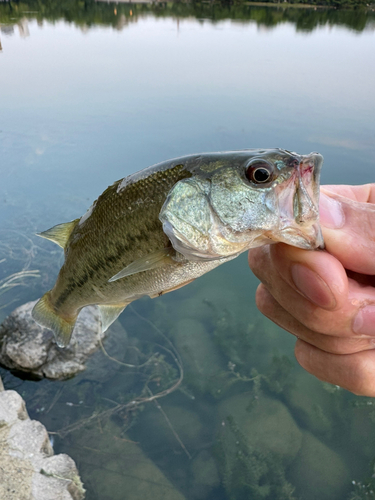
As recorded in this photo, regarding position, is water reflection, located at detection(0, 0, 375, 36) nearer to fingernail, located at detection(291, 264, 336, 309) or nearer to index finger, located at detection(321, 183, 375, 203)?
index finger, located at detection(321, 183, 375, 203)

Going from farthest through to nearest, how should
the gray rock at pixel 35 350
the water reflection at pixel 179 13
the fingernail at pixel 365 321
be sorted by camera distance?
the water reflection at pixel 179 13
the gray rock at pixel 35 350
the fingernail at pixel 365 321

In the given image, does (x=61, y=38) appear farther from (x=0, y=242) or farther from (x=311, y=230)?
(x=311, y=230)

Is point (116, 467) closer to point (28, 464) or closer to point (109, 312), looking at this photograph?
point (28, 464)

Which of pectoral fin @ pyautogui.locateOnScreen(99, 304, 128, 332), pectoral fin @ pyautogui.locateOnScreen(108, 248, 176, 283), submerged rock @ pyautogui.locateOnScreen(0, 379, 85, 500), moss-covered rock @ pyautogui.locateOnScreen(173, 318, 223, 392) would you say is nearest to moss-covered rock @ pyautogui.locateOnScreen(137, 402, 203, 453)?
moss-covered rock @ pyautogui.locateOnScreen(173, 318, 223, 392)

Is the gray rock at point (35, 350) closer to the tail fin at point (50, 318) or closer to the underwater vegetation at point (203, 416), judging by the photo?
the underwater vegetation at point (203, 416)

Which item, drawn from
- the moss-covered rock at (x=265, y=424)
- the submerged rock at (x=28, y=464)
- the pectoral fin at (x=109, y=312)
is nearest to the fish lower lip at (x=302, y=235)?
the pectoral fin at (x=109, y=312)
